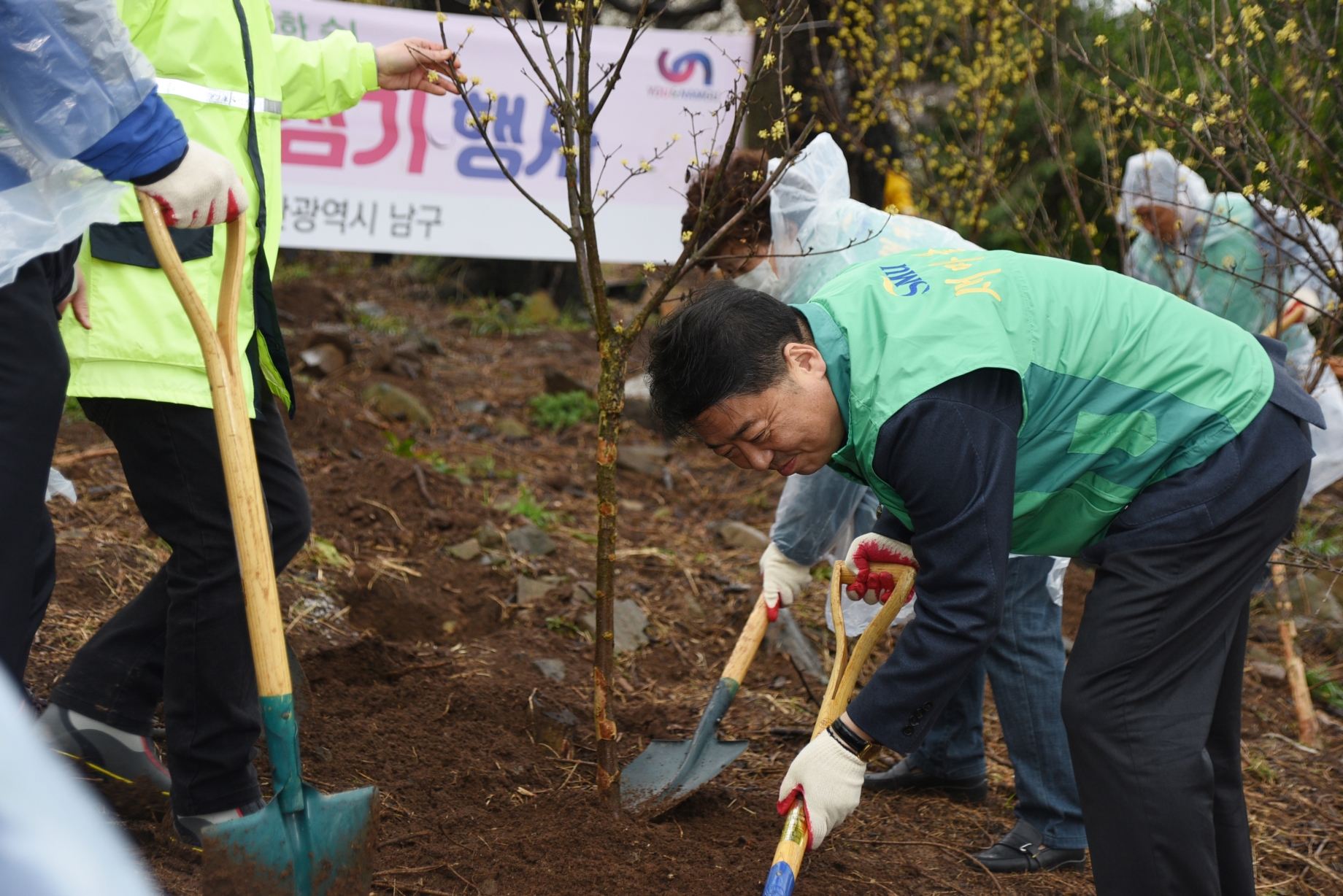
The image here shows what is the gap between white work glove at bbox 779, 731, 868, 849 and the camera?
1.85m

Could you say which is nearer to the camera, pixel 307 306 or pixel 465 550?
pixel 465 550

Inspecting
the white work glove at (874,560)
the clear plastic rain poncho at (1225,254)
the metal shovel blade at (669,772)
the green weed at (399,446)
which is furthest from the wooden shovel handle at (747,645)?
the green weed at (399,446)

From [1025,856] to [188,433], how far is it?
6.64ft

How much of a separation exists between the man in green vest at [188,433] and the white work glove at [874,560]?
1132 mm

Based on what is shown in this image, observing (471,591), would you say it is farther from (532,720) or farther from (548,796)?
(548,796)

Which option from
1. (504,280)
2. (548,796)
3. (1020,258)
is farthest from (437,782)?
(504,280)

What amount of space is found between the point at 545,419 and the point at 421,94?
70.1 inches

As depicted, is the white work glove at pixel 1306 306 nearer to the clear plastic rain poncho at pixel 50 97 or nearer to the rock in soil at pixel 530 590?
the rock in soil at pixel 530 590

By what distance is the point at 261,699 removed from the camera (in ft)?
5.48

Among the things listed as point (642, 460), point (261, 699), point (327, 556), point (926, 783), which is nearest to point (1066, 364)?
point (261, 699)

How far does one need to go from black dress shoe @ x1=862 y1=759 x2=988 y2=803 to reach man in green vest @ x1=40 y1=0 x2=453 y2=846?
157cm

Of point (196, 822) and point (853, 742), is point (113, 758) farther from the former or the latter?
point (853, 742)

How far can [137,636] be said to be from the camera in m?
2.29

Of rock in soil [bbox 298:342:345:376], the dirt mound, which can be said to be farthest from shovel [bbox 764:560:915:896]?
the dirt mound
